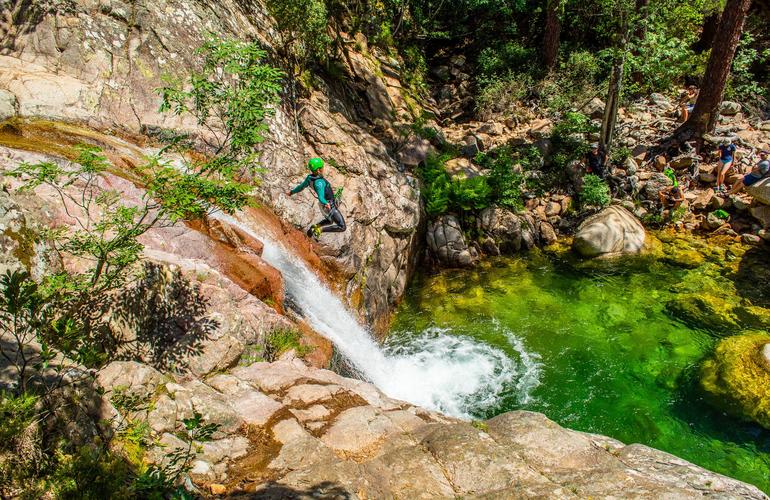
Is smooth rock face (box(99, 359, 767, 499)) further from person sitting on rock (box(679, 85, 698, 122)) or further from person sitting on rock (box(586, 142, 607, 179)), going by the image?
person sitting on rock (box(679, 85, 698, 122))

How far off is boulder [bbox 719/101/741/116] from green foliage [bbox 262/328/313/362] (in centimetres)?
1638

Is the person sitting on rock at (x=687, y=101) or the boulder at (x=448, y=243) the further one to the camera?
the person sitting on rock at (x=687, y=101)

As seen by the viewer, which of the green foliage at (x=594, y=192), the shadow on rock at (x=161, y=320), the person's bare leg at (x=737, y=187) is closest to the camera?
the shadow on rock at (x=161, y=320)

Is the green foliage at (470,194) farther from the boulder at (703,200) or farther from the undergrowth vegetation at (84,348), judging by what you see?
the undergrowth vegetation at (84,348)

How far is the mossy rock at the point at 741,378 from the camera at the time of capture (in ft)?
23.1

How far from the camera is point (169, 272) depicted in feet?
17.8

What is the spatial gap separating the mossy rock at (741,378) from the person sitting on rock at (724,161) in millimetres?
7113

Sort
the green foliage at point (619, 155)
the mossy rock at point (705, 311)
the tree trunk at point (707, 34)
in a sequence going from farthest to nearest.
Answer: the tree trunk at point (707, 34) → the green foliage at point (619, 155) → the mossy rock at point (705, 311)

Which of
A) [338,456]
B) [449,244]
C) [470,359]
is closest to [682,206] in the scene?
[449,244]

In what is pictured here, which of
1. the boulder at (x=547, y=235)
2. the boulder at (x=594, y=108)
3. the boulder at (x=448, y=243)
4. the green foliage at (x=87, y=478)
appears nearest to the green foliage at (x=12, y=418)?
the green foliage at (x=87, y=478)

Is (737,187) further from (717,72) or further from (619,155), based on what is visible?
(717,72)

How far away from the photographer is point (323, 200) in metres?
9.00

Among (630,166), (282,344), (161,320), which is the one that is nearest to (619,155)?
(630,166)

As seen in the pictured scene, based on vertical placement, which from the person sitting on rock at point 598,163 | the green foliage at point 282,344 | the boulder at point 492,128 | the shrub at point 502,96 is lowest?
the green foliage at point 282,344
